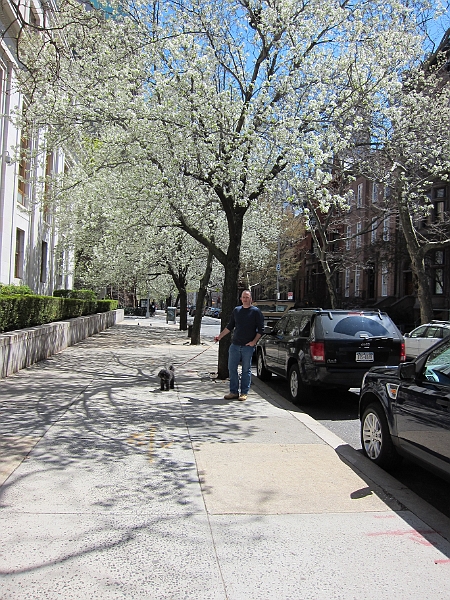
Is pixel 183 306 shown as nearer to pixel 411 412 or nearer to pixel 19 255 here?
pixel 19 255

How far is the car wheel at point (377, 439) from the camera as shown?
5387 millimetres

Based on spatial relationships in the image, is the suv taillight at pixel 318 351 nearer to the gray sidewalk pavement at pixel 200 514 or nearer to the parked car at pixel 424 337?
the gray sidewalk pavement at pixel 200 514

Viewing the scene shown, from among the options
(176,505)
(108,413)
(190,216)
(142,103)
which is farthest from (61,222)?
(176,505)

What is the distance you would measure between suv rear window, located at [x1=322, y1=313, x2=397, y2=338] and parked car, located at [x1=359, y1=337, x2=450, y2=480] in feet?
9.53

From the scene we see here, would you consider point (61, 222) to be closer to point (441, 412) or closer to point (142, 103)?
point (142, 103)

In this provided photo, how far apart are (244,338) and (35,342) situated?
230 inches

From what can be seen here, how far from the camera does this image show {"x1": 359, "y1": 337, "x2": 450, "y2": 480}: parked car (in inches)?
174

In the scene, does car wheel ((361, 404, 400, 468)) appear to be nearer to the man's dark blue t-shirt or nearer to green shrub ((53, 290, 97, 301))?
the man's dark blue t-shirt

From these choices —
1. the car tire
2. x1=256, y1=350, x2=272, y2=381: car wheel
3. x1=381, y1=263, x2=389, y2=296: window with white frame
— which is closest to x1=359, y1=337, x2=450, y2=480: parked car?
the car tire

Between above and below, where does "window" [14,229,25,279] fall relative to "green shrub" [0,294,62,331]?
above

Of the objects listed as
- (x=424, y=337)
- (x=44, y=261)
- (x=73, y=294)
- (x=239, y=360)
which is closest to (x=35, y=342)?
(x=239, y=360)

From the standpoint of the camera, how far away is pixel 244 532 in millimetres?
3871

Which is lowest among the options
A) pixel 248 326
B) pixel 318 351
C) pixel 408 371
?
pixel 318 351

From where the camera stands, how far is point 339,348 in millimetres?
8750
